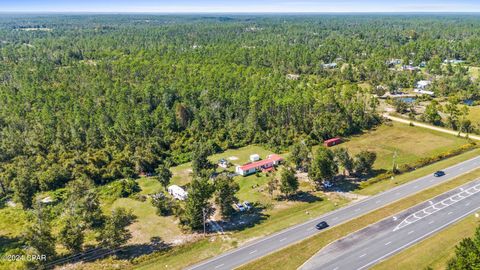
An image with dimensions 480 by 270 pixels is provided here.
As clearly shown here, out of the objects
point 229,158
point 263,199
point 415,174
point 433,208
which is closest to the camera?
point 433,208

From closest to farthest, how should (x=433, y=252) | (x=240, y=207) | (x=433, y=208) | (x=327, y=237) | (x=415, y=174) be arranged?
(x=433, y=252), (x=327, y=237), (x=433, y=208), (x=240, y=207), (x=415, y=174)

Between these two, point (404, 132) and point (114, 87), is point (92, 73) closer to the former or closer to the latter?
point (114, 87)

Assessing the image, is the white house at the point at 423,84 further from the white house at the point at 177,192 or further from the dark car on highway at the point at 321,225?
the white house at the point at 177,192

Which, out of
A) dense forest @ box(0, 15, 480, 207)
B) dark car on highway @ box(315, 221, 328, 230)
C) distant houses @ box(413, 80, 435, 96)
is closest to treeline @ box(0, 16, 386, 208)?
dense forest @ box(0, 15, 480, 207)

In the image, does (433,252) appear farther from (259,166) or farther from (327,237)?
(259,166)

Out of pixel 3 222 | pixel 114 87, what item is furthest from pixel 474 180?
pixel 114 87

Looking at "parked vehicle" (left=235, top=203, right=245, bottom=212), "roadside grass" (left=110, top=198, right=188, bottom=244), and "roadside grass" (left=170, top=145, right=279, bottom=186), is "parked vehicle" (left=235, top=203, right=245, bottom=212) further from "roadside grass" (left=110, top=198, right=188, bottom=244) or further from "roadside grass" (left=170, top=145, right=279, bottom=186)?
"roadside grass" (left=170, top=145, right=279, bottom=186)

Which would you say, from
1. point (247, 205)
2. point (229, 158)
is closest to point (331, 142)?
point (229, 158)
